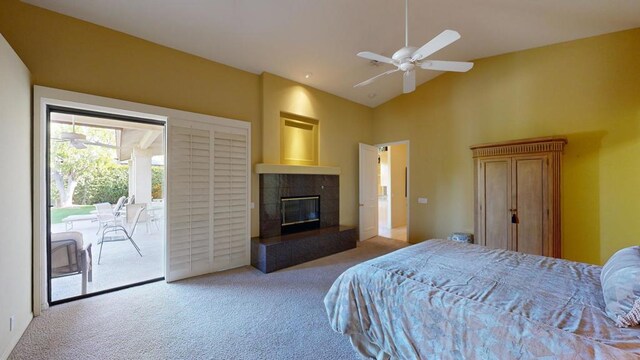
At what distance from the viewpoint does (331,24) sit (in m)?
3.10

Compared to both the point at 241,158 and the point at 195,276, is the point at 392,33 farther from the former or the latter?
the point at 195,276

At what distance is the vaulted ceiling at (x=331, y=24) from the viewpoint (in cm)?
266

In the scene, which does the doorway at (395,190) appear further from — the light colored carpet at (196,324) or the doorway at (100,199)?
the doorway at (100,199)

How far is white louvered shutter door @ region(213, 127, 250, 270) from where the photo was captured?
3629mm

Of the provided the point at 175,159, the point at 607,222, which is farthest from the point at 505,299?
the point at 175,159

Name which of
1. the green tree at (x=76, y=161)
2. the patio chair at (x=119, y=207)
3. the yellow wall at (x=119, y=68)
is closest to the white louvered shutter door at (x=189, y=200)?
the yellow wall at (x=119, y=68)

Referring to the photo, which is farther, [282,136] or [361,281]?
[282,136]

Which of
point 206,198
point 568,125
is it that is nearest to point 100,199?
point 206,198

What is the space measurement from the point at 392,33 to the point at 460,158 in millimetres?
2552

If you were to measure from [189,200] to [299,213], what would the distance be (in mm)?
1918

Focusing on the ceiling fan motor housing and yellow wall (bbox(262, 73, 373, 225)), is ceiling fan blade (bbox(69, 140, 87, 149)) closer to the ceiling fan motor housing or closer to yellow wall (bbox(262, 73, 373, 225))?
yellow wall (bbox(262, 73, 373, 225))

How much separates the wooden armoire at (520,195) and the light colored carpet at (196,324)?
2.64 m

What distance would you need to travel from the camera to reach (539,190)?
3.36 metres

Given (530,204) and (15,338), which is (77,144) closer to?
(15,338)
